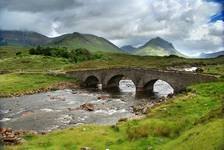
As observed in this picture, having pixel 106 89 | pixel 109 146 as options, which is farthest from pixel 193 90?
pixel 106 89

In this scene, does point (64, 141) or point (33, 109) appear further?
point (33, 109)

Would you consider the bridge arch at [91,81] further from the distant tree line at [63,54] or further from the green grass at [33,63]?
the distant tree line at [63,54]

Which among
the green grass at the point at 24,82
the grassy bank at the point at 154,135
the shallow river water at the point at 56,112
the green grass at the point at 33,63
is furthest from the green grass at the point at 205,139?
the green grass at the point at 33,63

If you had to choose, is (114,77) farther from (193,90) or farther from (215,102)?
(215,102)

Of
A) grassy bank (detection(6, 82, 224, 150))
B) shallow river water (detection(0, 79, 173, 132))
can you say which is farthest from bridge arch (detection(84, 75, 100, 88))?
grassy bank (detection(6, 82, 224, 150))

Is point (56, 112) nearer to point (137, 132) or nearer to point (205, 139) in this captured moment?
point (137, 132)

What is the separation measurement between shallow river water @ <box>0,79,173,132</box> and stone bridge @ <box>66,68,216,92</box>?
25.4ft

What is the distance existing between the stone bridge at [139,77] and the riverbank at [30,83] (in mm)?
3906

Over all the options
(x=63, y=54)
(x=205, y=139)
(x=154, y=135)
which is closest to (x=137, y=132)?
(x=154, y=135)

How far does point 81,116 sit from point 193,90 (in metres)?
17.6

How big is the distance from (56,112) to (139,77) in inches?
1222

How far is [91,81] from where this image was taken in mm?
97875

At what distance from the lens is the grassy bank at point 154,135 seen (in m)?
21.8

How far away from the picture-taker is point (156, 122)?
33.1 metres
